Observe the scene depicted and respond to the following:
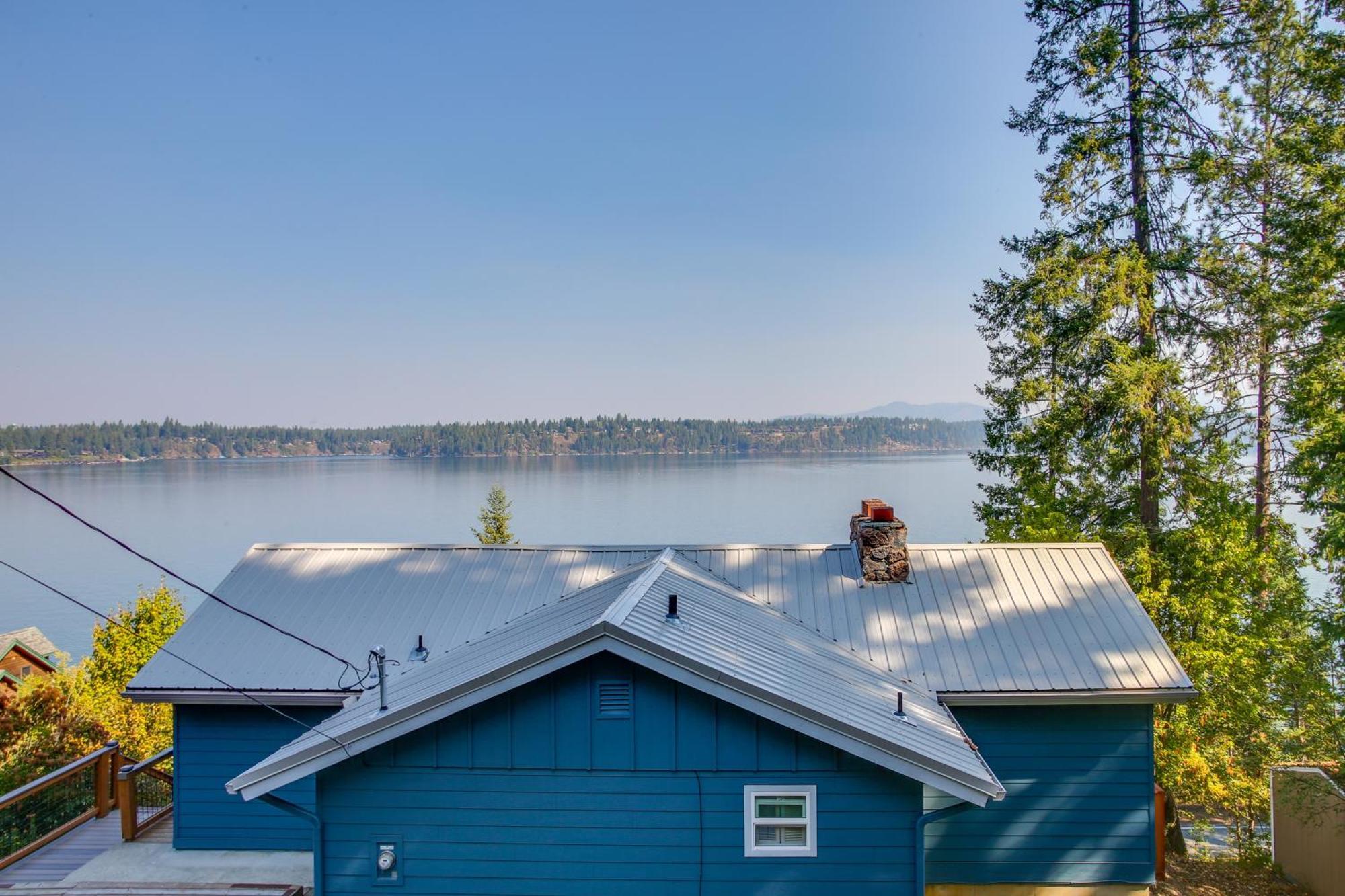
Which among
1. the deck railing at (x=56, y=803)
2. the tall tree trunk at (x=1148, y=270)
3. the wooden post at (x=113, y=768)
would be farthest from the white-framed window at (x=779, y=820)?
the tall tree trunk at (x=1148, y=270)

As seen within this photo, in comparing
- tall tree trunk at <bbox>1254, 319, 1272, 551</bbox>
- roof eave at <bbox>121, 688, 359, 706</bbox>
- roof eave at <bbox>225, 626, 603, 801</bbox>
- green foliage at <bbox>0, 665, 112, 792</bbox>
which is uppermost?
tall tree trunk at <bbox>1254, 319, 1272, 551</bbox>

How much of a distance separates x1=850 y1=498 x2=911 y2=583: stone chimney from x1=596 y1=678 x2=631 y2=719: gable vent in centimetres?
487

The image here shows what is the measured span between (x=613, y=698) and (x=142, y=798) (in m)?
9.44

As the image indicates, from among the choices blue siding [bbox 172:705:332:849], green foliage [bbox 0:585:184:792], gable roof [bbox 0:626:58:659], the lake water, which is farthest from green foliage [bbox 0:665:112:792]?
the lake water

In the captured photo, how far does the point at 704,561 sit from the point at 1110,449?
7967mm

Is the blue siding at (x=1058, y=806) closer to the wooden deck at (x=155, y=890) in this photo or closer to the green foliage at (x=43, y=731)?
the wooden deck at (x=155, y=890)

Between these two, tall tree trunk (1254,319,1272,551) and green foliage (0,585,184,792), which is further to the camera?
green foliage (0,585,184,792)

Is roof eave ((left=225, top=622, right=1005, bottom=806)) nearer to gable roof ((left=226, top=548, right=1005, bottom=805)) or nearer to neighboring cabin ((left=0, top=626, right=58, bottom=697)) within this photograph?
gable roof ((left=226, top=548, right=1005, bottom=805))

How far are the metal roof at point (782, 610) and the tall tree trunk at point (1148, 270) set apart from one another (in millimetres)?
4168

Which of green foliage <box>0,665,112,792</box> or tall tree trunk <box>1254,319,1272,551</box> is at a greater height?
tall tree trunk <box>1254,319,1272,551</box>

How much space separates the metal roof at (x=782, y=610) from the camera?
975 cm

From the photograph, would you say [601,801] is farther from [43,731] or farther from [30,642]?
[30,642]

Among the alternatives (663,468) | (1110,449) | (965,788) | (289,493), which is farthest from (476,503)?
(965,788)

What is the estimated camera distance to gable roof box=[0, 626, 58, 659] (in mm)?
27781
